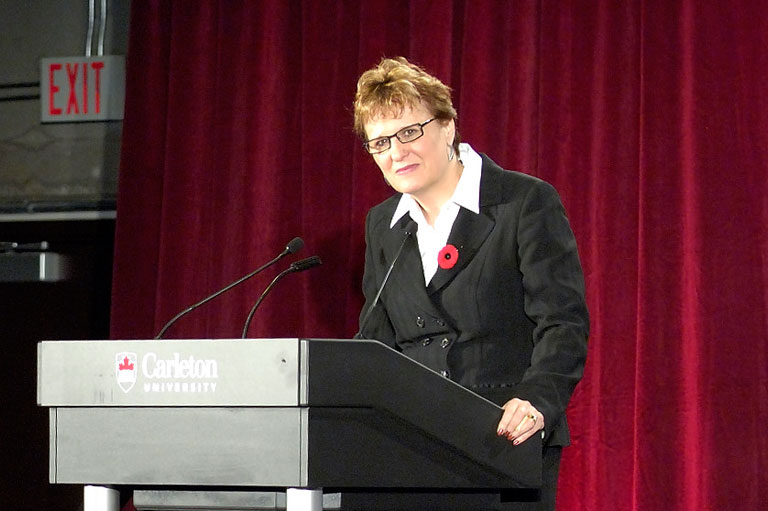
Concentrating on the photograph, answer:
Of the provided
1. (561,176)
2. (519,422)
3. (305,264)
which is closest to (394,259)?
(305,264)

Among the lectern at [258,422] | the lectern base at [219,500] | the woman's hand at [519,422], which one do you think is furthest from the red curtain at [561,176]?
the lectern base at [219,500]

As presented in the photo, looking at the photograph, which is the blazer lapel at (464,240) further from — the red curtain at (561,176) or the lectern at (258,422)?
the red curtain at (561,176)

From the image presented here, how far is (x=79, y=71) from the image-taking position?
176 inches

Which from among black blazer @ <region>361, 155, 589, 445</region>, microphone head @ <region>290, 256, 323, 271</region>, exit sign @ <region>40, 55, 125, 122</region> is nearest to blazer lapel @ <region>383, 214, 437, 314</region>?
black blazer @ <region>361, 155, 589, 445</region>

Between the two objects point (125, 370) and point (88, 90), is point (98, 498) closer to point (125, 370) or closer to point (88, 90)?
point (125, 370)

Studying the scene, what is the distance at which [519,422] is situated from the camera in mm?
1560

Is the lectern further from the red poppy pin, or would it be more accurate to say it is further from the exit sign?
the exit sign

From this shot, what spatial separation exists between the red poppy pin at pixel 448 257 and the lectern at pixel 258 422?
509 millimetres

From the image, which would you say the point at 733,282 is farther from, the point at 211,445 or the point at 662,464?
the point at 211,445

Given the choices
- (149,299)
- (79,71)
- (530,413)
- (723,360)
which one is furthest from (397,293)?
(79,71)

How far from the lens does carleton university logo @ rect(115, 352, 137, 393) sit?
56.3 inches

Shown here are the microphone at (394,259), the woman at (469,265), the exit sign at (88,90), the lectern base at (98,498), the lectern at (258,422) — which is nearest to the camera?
the lectern at (258,422)

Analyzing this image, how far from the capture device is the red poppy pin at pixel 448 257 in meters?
1.98

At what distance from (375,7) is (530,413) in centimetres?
253
